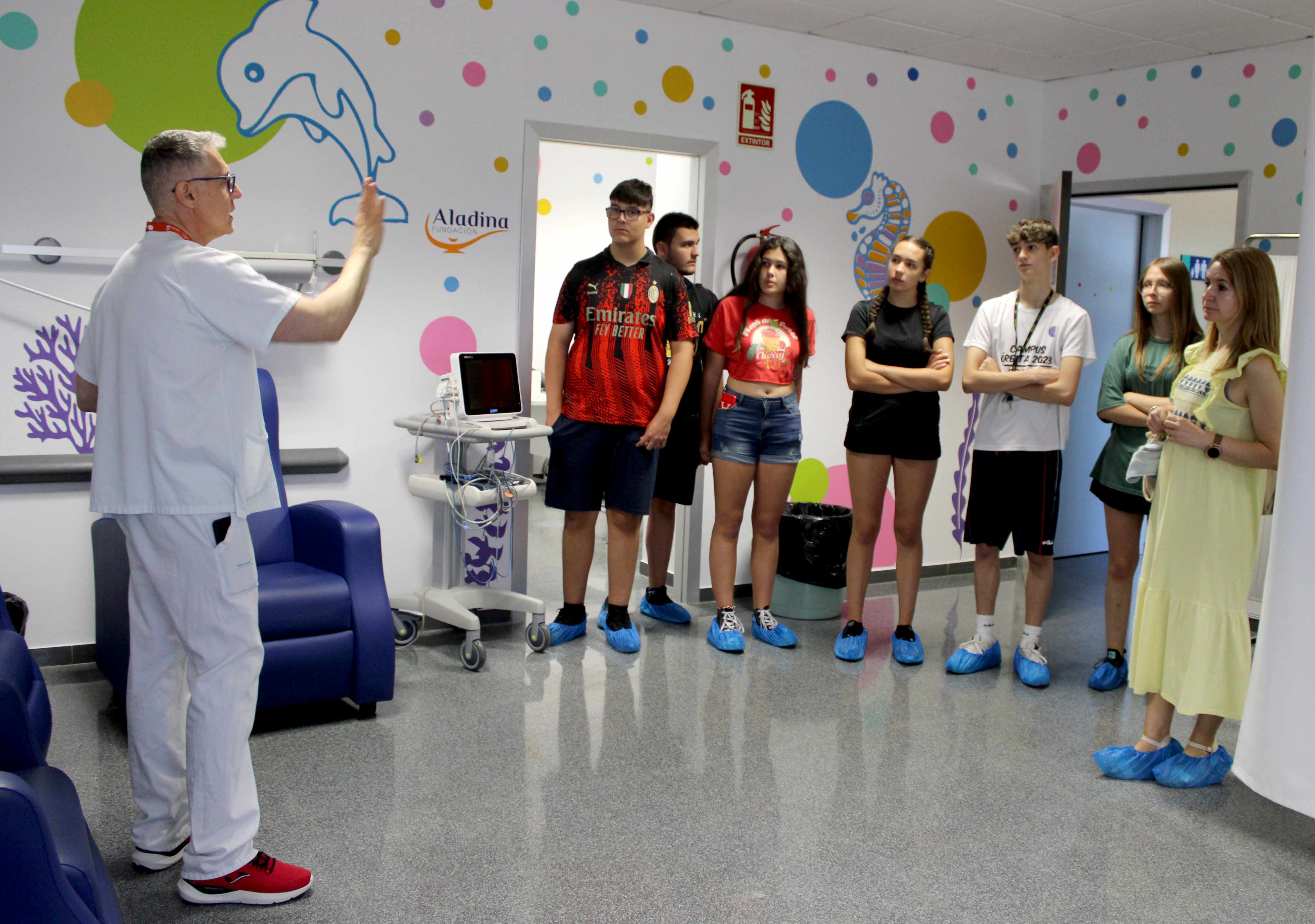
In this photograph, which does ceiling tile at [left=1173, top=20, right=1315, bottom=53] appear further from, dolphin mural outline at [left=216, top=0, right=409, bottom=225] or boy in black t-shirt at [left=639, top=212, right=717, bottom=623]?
dolphin mural outline at [left=216, top=0, right=409, bottom=225]

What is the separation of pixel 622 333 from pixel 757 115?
145 cm

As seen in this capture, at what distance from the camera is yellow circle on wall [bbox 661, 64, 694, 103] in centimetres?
453

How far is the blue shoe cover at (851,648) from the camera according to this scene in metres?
4.02

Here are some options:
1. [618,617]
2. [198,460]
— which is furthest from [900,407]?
[198,460]

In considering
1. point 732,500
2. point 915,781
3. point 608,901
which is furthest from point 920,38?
point 608,901

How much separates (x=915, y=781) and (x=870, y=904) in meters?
0.71

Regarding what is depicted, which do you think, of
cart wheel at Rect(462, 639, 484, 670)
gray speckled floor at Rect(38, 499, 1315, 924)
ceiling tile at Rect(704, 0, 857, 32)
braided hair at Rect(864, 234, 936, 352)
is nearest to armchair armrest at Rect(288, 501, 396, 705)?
gray speckled floor at Rect(38, 499, 1315, 924)

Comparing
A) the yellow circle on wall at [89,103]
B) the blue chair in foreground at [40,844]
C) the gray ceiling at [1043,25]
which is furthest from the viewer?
the gray ceiling at [1043,25]

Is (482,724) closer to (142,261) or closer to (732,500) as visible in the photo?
(732,500)

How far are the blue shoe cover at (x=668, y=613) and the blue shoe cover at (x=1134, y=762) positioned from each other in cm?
183

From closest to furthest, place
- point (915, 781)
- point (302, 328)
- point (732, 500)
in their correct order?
point (302, 328) → point (915, 781) → point (732, 500)

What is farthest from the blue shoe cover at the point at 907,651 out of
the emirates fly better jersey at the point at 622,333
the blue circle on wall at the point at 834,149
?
the blue circle on wall at the point at 834,149

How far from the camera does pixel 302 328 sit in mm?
2068

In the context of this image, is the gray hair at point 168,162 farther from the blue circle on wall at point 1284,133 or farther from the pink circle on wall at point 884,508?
the blue circle on wall at point 1284,133
